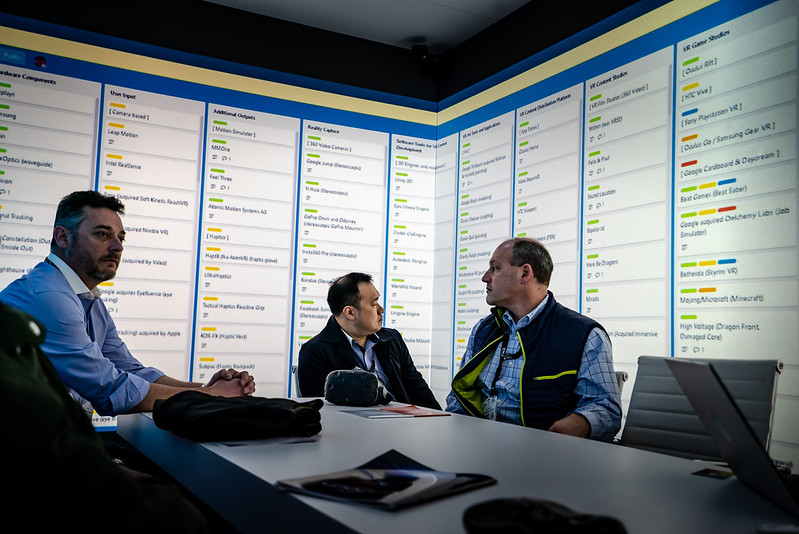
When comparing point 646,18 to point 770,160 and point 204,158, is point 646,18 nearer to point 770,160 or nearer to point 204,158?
point 770,160

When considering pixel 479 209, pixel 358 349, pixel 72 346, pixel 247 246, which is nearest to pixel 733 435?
pixel 72 346

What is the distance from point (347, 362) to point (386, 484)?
2177 mm

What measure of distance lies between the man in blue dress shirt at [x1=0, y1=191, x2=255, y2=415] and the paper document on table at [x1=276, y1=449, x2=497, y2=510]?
123 centimetres

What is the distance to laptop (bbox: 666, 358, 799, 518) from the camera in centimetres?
87

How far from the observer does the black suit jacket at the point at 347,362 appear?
3023 mm

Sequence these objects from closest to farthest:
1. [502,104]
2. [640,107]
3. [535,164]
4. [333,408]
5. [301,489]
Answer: [301,489], [333,408], [640,107], [535,164], [502,104]

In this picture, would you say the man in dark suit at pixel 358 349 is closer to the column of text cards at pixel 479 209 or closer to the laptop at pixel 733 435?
the column of text cards at pixel 479 209

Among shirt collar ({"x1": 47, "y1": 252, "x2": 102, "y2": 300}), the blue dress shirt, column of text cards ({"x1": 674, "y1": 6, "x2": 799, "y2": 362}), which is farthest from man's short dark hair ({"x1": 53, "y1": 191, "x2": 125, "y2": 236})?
column of text cards ({"x1": 674, "y1": 6, "x2": 799, "y2": 362})

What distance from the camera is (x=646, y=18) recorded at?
308cm

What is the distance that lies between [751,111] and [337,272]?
2.62 meters

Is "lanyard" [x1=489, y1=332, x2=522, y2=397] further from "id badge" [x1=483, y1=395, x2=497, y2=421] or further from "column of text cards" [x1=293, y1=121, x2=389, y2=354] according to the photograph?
"column of text cards" [x1=293, y1=121, x2=389, y2=354]

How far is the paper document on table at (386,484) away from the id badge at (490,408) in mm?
1533

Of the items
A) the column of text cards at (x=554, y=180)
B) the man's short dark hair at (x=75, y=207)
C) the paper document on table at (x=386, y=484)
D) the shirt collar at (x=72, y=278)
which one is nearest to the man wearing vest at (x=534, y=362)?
the column of text cards at (x=554, y=180)

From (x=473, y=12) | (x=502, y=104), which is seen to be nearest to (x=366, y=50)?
(x=473, y=12)
